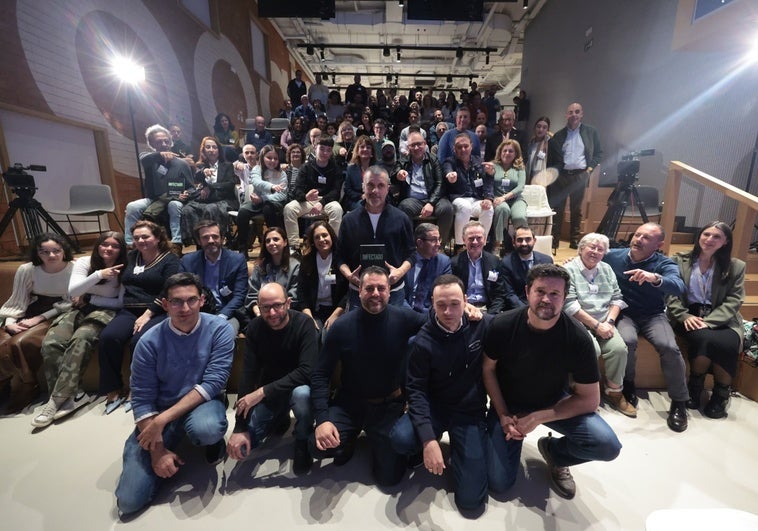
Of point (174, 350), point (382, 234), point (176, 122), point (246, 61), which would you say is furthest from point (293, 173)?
point (246, 61)

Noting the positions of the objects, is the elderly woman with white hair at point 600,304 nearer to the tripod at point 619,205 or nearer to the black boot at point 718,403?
the black boot at point 718,403

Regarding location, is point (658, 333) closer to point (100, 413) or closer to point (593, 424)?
point (593, 424)

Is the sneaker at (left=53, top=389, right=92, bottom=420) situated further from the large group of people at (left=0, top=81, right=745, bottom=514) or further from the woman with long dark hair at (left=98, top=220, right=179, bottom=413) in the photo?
the woman with long dark hair at (left=98, top=220, right=179, bottom=413)

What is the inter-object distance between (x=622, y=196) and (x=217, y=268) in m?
4.45

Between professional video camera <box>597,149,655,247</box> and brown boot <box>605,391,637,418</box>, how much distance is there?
223cm

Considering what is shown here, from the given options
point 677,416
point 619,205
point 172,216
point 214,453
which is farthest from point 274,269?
point 619,205

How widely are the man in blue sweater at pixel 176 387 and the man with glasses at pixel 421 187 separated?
231 centimetres

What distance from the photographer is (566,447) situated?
5.57ft

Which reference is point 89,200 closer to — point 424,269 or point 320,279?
point 320,279

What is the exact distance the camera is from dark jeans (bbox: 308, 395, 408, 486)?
A: 1.73 metres

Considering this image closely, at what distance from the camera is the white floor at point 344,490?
1.57m

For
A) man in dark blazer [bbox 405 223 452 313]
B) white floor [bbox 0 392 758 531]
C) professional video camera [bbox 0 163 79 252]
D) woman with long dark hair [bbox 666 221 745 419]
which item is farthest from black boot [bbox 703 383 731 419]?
professional video camera [bbox 0 163 79 252]

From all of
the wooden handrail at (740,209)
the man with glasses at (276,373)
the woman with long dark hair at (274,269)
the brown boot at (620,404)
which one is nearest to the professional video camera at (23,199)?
the woman with long dark hair at (274,269)

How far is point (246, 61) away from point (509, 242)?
9472 mm
